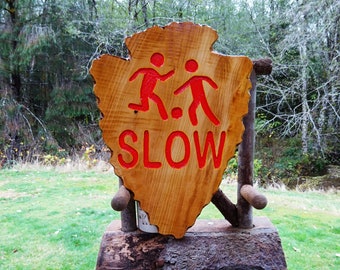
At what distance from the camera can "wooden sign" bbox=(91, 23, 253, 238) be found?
1.21 meters

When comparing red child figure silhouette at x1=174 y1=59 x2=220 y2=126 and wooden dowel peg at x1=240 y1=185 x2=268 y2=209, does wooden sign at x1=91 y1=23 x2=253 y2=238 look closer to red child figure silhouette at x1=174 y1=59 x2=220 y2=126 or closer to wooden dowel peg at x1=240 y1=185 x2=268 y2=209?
red child figure silhouette at x1=174 y1=59 x2=220 y2=126

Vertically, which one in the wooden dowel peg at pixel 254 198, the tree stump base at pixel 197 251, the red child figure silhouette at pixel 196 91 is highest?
the red child figure silhouette at pixel 196 91

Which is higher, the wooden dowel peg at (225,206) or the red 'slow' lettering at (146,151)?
the red 'slow' lettering at (146,151)

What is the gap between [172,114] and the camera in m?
1.24

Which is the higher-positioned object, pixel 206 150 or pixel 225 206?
pixel 206 150

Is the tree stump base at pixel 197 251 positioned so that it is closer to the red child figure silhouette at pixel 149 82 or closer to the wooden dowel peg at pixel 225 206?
the wooden dowel peg at pixel 225 206

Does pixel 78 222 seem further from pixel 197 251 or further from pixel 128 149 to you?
pixel 128 149

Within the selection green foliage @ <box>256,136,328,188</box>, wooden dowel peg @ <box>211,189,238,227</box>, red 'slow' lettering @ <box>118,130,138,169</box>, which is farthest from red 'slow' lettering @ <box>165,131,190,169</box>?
green foliage @ <box>256,136,328,188</box>

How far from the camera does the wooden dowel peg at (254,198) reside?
4.00 feet

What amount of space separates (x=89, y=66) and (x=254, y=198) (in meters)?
6.38

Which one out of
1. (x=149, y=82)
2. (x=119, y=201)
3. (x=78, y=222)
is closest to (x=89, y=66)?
(x=78, y=222)

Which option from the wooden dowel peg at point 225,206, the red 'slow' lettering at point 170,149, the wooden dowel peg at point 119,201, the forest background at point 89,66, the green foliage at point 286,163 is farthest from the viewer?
the green foliage at point 286,163

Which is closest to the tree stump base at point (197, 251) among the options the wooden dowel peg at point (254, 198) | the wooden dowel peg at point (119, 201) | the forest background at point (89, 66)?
the wooden dowel peg at point (254, 198)

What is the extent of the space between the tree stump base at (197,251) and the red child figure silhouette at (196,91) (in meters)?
0.50
